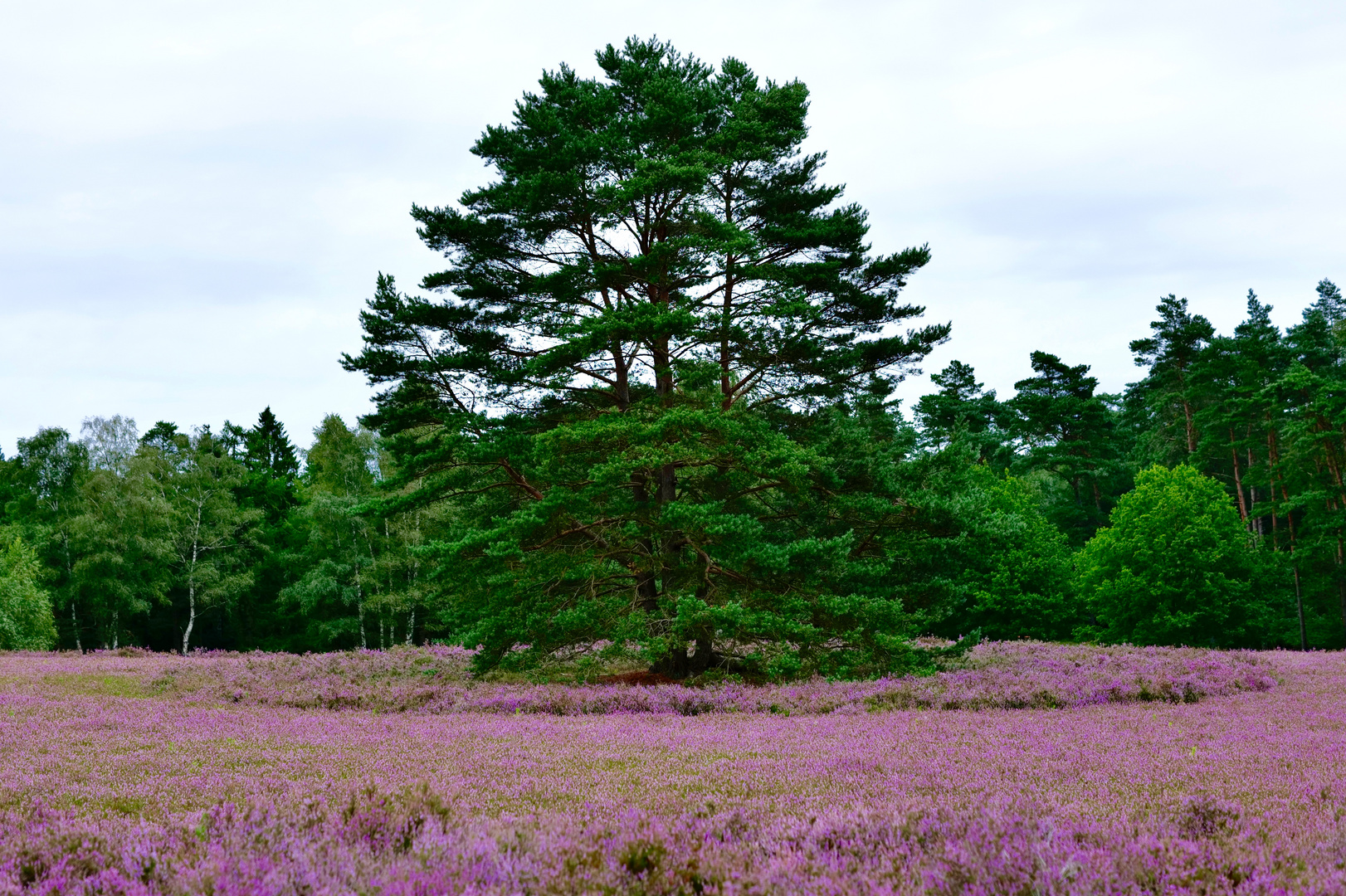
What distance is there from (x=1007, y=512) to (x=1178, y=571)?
11.0 m

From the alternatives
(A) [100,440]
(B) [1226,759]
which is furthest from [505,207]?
(A) [100,440]

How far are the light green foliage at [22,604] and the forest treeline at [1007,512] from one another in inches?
4.7


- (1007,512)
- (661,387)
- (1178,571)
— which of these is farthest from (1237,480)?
(661,387)

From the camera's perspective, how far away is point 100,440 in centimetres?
4706

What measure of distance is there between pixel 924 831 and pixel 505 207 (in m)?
15.5

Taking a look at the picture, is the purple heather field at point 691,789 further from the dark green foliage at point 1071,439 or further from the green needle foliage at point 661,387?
the dark green foliage at point 1071,439

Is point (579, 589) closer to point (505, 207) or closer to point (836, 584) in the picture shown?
point (836, 584)

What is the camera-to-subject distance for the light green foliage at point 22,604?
35938 millimetres

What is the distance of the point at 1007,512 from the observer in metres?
26.8

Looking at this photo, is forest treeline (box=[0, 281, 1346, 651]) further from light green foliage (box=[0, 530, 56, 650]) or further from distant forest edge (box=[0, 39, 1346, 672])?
distant forest edge (box=[0, 39, 1346, 672])

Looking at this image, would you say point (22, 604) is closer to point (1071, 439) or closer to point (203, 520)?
point (203, 520)

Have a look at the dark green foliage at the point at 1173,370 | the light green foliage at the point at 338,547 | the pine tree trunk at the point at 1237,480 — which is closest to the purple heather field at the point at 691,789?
the light green foliage at the point at 338,547

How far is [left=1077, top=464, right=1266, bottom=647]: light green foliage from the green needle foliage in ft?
63.9

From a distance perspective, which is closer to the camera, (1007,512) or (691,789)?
(691,789)
